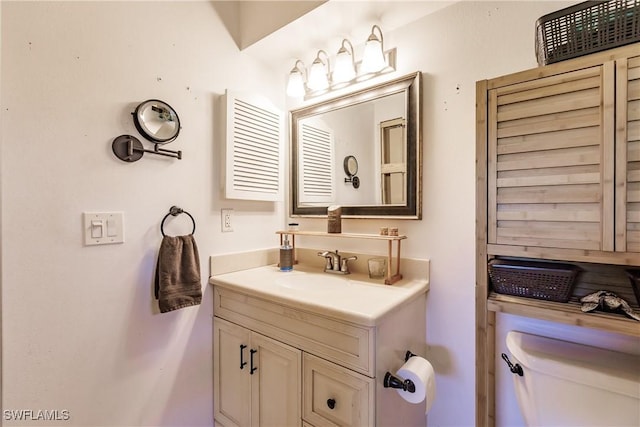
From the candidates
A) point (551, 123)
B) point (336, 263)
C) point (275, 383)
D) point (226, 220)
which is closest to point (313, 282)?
point (336, 263)

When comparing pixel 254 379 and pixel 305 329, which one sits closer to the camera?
pixel 305 329

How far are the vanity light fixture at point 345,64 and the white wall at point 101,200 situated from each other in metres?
0.60

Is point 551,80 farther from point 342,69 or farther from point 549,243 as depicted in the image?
point 342,69

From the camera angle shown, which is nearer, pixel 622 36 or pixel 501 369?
pixel 622 36

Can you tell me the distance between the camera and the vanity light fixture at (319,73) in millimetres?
1491

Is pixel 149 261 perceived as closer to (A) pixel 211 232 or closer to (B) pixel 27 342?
(A) pixel 211 232

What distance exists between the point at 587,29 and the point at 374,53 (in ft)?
2.49

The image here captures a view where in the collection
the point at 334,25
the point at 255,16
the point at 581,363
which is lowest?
the point at 581,363

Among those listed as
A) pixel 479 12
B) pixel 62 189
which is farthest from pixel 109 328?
pixel 479 12

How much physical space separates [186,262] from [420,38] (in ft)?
4.85

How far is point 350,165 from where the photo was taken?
1.51 meters

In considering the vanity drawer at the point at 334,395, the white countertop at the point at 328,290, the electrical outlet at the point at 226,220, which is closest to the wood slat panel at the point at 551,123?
the white countertop at the point at 328,290

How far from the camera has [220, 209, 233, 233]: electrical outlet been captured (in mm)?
1441

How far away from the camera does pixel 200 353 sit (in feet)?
4.43
